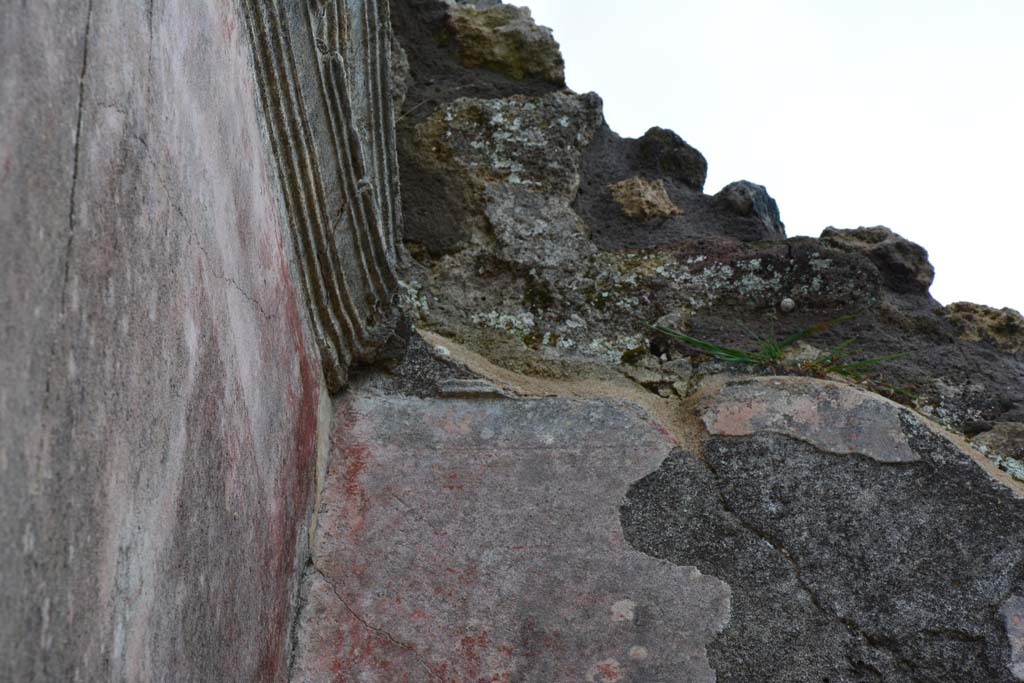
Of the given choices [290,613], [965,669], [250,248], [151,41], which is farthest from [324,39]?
[965,669]

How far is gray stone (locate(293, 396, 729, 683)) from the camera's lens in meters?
1.92

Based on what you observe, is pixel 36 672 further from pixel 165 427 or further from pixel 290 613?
pixel 290 613

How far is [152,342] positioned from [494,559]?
0.94m

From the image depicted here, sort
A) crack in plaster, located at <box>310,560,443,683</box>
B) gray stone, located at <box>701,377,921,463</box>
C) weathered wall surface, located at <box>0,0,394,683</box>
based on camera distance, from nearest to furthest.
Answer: weathered wall surface, located at <box>0,0,394,683</box> < crack in plaster, located at <box>310,560,443,683</box> < gray stone, located at <box>701,377,921,463</box>

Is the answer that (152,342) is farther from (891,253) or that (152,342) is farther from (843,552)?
(891,253)

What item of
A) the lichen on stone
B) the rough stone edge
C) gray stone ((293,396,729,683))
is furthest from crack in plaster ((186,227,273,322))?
the lichen on stone

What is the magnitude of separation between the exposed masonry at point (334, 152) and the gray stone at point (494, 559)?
0.73ft

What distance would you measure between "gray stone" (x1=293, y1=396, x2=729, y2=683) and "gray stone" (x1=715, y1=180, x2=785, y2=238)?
0.81 meters

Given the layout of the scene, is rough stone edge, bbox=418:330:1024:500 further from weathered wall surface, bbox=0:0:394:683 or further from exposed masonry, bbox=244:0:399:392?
weathered wall surface, bbox=0:0:394:683

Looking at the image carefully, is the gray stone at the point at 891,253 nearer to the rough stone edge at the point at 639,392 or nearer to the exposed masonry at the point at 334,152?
the rough stone edge at the point at 639,392

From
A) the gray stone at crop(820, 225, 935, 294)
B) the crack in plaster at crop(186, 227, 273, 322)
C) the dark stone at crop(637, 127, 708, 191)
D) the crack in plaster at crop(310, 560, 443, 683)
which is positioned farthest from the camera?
the dark stone at crop(637, 127, 708, 191)

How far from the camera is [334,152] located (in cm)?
222

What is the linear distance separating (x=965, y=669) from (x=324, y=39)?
165 centimetres

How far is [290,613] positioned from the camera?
193cm
